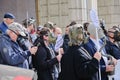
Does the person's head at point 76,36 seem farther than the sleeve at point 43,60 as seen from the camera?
No

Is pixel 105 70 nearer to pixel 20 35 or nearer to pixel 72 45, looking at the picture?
pixel 72 45

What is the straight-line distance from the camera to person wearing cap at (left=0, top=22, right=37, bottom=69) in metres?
7.61

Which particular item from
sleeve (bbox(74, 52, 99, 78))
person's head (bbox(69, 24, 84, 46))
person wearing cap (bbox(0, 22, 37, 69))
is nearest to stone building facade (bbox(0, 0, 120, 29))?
person wearing cap (bbox(0, 22, 37, 69))

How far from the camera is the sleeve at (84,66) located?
6.66 m

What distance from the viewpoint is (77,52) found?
675 cm

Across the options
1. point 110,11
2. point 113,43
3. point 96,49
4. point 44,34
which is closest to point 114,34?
point 113,43

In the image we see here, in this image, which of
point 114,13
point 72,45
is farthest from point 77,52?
point 114,13

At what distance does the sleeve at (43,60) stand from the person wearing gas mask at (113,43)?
4.04 ft

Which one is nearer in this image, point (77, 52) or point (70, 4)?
point (77, 52)

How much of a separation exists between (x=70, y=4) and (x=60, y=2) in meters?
0.44

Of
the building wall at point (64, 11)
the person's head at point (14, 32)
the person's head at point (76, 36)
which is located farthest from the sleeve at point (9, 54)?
the building wall at point (64, 11)

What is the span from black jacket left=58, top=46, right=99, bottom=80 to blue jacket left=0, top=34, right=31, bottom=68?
42.6 inches

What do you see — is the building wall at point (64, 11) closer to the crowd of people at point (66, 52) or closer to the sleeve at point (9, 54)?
the crowd of people at point (66, 52)

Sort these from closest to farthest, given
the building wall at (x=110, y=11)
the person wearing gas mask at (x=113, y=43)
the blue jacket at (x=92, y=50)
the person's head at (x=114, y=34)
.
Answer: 1. the blue jacket at (x=92, y=50)
2. the person wearing gas mask at (x=113, y=43)
3. the person's head at (x=114, y=34)
4. the building wall at (x=110, y=11)
